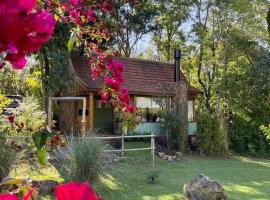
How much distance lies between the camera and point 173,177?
11.1 m

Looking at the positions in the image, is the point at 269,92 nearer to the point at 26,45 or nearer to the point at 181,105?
the point at 181,105

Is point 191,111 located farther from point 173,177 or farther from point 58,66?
point 173,177

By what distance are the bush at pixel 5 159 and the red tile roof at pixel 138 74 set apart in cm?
1090

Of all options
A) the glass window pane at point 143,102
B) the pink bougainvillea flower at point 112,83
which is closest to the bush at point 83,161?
the pink bougainvillea flower at point 112,83

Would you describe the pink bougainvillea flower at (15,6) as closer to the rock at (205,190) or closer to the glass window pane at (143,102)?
the rock at (205,190)

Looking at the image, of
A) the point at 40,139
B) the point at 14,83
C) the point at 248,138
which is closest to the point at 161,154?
the point at 248,138

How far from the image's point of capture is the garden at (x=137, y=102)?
232cm

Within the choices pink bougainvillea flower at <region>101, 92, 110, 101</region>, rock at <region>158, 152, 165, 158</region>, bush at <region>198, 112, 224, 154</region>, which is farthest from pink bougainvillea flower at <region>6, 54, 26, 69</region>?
bush at <region>198, 112, 224, 154</region>

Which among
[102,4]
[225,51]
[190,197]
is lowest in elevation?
[190,197]

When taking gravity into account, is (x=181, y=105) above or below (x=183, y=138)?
above

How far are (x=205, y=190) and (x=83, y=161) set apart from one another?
7.13ft

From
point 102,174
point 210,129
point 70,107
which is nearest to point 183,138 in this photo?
point 210,129

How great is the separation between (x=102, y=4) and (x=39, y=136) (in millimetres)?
1362

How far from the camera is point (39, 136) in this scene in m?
1.57
